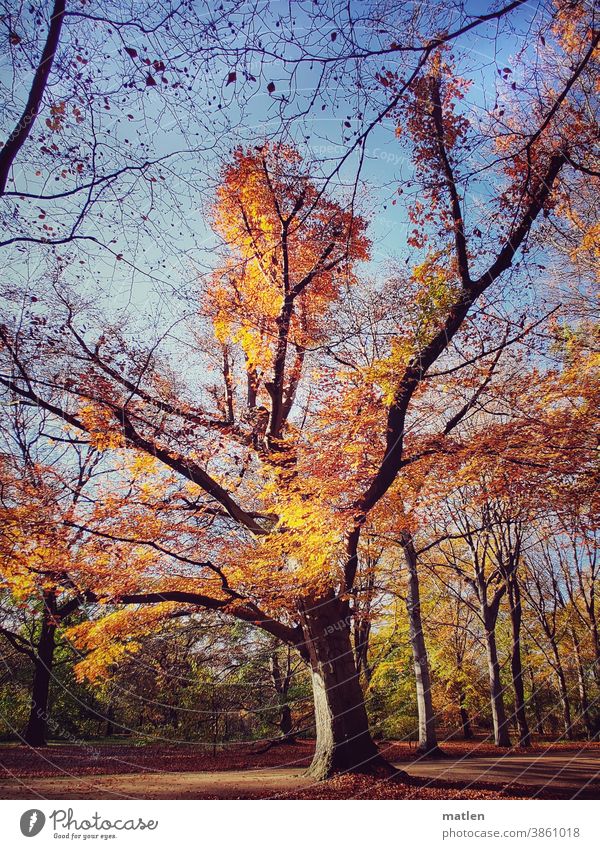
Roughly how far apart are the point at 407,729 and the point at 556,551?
679 centimetres

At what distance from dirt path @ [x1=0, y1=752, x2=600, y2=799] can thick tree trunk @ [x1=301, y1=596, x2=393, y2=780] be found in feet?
1.41

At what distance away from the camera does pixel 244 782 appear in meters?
6.36

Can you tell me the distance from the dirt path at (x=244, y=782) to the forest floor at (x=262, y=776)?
1 centimetres

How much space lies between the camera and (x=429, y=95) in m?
4.64

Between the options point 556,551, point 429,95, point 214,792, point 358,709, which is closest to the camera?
point 429,95

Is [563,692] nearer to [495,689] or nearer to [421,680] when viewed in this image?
[495,689]

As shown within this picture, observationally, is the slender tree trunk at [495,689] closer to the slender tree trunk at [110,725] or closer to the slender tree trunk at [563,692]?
the slender tree trunk at [563,692]

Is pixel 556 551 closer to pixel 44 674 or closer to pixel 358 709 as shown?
pixel 358 709

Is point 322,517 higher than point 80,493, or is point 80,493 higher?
point 80,493

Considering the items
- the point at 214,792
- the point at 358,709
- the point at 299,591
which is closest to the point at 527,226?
the point at 299,591
